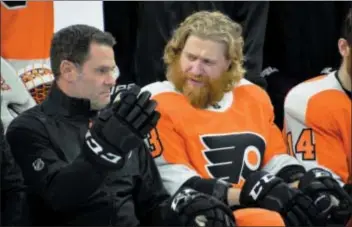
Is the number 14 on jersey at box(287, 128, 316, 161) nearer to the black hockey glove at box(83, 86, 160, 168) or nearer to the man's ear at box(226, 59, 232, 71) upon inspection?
the man's ear at box(226, 59, 232, 71)

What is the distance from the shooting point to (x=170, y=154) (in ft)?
8.58

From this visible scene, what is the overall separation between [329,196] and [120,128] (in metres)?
0.65

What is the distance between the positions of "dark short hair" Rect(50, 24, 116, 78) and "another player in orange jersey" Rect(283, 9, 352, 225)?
0.68 m

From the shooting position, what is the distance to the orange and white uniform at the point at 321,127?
9.24 feet

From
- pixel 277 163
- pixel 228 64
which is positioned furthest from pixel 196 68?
pixel 277 163

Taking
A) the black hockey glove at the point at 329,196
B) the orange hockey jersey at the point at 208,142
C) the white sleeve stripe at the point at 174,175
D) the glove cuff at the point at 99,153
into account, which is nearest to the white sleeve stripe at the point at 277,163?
the orange hockey jersey at the point at 208,142

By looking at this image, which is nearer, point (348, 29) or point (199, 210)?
point (199, 210)

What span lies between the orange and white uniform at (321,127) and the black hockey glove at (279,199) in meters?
0.32

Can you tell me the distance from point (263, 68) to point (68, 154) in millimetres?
1039

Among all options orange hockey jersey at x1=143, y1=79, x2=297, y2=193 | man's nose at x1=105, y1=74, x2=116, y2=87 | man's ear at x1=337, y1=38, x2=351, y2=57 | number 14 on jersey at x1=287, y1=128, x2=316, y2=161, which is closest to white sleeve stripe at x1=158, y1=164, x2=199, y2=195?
orange hockey jersey at x1=143, y1=79, x2=297, y2=193

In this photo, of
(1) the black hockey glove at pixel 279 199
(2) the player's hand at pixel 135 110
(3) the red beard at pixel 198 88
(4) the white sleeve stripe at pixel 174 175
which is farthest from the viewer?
(3) the red beard at pixel 198 88

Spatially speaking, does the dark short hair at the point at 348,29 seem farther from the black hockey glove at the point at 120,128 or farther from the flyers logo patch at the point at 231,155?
the black hockey glove at the point at 120,128

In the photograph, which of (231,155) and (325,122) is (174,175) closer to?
(231,155)

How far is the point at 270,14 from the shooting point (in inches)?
129
